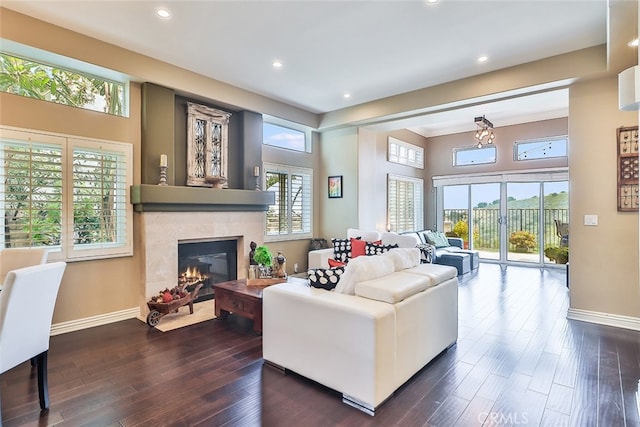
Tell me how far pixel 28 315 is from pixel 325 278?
196 centimetres

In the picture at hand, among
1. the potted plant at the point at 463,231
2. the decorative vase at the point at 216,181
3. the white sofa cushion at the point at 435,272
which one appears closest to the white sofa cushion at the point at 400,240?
the white sofa cushion at the point at 435,272

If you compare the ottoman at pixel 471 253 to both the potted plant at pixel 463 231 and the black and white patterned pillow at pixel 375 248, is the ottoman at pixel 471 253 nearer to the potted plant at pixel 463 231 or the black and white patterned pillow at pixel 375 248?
the potted plant at pixel 463 231

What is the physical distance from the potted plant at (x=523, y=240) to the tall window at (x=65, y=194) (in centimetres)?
800

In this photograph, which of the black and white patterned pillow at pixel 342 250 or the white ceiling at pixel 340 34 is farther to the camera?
the black and white patterned pillow at pixel 342 250

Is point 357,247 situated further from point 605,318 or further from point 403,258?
point 605,318

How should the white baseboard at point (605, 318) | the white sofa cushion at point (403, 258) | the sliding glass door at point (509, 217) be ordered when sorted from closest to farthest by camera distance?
the white sofa cushion at point (403, 258), the white baseboard at point (605, 318), the sliding glass door at point (509, 217)

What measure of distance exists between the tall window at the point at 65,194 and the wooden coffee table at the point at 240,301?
4.33ft

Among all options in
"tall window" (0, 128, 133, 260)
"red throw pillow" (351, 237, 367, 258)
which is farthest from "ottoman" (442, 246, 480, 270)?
"tall window" (0, 128, 133, 260)

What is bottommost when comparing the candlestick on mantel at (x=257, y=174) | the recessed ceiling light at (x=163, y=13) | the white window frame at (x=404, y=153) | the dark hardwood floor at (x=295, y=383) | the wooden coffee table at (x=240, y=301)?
the dark hardwood floor at (x=295, y=383)

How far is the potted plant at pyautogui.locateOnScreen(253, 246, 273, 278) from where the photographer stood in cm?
397

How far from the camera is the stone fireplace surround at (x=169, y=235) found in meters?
4.01

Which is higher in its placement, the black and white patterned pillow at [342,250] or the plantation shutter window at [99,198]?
the plantation shutter window at [99,198]

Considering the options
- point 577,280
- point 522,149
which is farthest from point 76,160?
point 522,149

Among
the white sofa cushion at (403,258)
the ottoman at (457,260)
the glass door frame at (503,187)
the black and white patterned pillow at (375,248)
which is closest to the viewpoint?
the white sofa cushion at (403,258)
